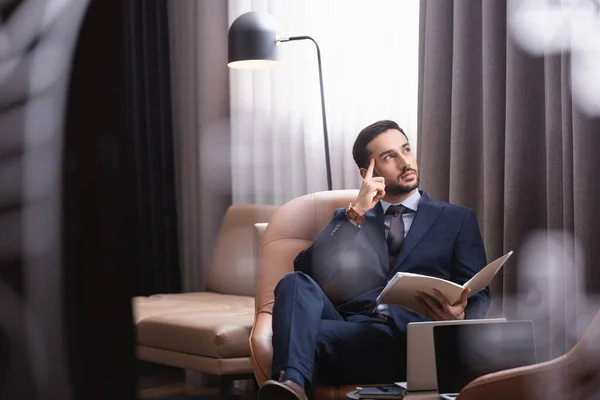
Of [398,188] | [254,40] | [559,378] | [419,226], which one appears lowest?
[559,378]

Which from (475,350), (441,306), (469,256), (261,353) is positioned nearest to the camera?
(475,350)

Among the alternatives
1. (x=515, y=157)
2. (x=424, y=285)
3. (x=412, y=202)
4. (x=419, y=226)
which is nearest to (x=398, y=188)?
(x=412, y=202)

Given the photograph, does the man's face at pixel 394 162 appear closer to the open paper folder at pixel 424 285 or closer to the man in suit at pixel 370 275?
the man in suit at pixel 370 275

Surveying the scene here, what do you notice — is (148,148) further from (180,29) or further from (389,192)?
(389,192)

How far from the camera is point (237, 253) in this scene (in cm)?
319

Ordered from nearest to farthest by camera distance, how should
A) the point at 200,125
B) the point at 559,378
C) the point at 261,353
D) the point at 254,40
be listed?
the point at 559,378
the point at 261,353
the point at 254,40
the point at 200,125

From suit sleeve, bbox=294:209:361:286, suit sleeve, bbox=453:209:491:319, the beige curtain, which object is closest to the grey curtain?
suit sleeve, bbox=453:209:491:319

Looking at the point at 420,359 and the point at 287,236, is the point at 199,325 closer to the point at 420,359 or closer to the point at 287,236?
the point at 287,236

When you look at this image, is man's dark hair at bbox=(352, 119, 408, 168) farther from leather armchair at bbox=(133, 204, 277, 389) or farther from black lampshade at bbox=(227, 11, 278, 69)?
black lampshade at bbox=(227, 11, 278, 69)

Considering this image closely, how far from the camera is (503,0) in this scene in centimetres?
242

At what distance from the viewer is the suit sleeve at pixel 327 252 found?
211 cm

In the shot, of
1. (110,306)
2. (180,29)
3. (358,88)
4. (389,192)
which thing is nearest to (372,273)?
(389,192)

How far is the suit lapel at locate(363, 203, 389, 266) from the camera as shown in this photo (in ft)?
7.02

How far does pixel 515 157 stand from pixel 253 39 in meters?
1.13
